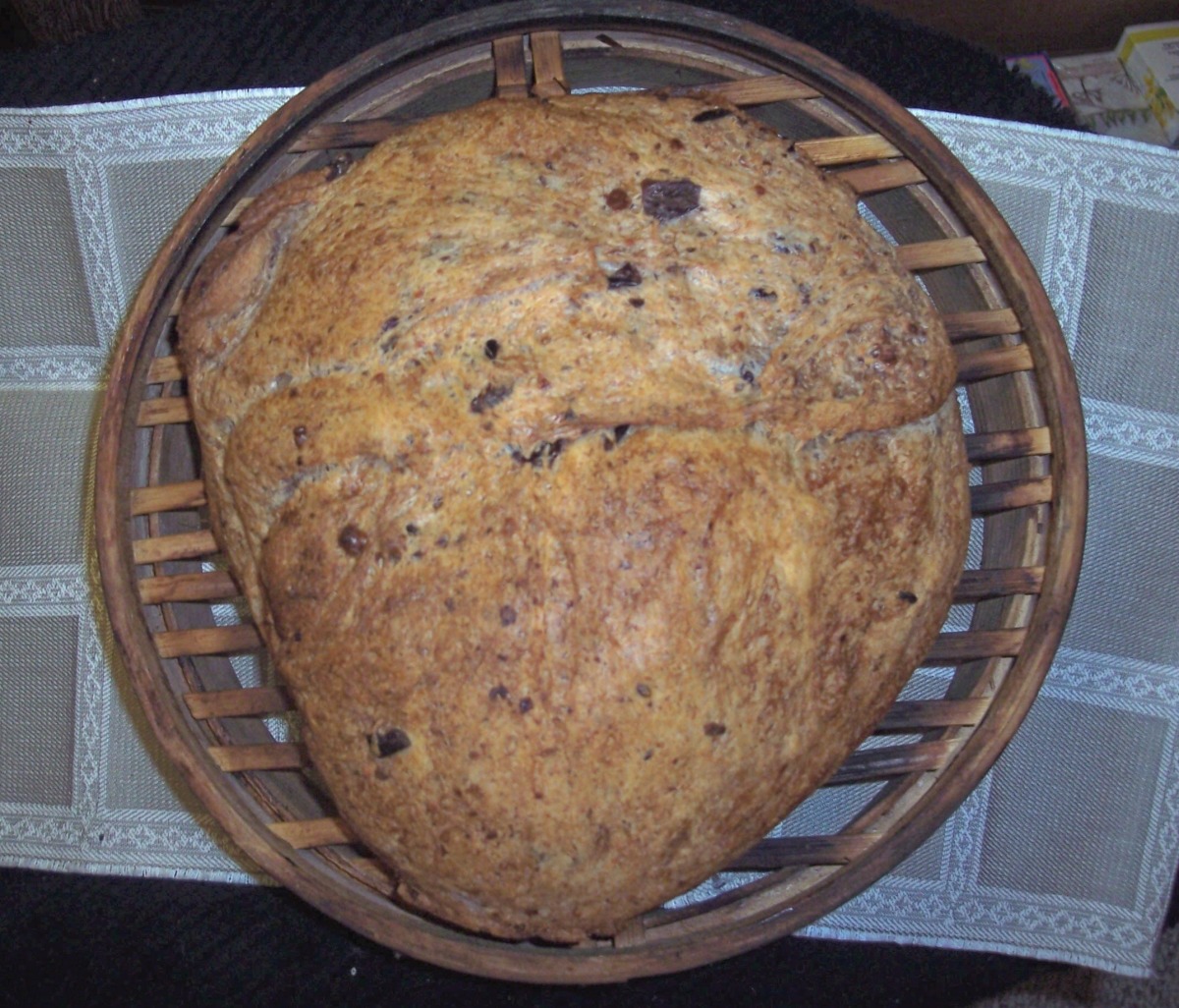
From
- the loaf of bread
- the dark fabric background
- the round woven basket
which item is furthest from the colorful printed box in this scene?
the loaf of bread

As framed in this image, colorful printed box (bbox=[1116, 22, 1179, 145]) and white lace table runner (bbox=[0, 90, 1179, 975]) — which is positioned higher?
colorful printed box (bbox=[1116, 22, 1179, 145])

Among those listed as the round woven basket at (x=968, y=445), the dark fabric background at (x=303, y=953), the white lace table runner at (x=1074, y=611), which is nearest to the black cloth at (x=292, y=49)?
the dark fabric background at (x=303, y=953)

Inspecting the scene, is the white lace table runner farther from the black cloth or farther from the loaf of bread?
the loaf of bread

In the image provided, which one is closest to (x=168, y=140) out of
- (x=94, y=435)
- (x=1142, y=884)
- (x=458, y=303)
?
(x=94, y=435)

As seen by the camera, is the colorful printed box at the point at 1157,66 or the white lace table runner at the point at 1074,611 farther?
the colorful printed box at the point at 1157,66

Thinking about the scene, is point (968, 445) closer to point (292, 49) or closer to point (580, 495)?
point (580, 495)

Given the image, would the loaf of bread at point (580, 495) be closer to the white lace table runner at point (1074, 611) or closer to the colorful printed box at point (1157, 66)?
the white lace table runner at point (1074, 611)
